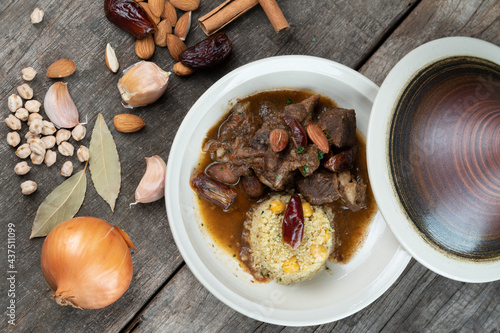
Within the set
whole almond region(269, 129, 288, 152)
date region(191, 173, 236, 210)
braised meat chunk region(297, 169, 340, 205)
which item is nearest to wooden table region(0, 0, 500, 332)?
date region(191, 173, 236, 210)

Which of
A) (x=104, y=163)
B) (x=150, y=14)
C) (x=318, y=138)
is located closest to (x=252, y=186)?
(x=318, y=138)

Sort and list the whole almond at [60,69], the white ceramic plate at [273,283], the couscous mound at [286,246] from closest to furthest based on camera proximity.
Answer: the white ceramic plate at [273,283]
the couscous mound at [286,246]
the whole almond at [60,69]

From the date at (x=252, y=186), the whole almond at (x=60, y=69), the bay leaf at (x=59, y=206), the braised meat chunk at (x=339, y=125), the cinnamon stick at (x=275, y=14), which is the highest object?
the whole almond at (x=60, y=69)

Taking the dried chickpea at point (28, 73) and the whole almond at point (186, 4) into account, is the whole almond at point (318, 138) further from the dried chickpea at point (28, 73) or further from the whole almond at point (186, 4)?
the dried chickpea at point (28, 73)

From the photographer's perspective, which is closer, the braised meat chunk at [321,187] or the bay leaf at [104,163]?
the braised meat chunk at [321,187]

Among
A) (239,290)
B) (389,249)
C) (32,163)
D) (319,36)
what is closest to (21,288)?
(32,163)

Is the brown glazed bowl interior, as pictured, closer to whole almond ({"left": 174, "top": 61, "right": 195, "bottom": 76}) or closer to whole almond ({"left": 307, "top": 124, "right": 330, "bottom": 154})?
whole almond ({"left": 307, "top": 124, "right": 330, "bottom": 154})

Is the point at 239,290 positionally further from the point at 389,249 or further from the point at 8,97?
the point at 8,97

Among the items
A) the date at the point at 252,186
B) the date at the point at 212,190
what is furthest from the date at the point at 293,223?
the date at the point at 212,190

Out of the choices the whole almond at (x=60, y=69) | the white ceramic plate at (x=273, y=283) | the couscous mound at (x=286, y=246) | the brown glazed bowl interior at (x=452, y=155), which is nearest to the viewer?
the brown glazed bowl interior at (x=452, y=155)
